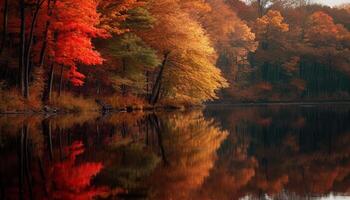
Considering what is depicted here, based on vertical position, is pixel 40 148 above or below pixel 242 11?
below

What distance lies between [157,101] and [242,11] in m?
37.7

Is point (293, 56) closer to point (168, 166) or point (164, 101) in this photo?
point (164, 101)

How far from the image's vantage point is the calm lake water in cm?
754

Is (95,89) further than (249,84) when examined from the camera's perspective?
No

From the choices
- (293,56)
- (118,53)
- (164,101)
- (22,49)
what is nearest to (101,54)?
(118,53)

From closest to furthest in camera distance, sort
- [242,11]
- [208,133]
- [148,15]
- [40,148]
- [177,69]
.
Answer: [40,148], [208,133], [148,15], [177,69], [242,11]

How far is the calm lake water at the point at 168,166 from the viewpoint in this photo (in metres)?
7.54

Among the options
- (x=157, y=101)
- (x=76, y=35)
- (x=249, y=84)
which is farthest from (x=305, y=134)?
(x=249, y=84)

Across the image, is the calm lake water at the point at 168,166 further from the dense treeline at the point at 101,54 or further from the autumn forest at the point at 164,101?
the dense treeline at the point at 101,54

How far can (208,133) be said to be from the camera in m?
17.9

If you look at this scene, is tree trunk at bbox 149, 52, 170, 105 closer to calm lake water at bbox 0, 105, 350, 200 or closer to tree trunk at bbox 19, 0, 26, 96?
tree trunk at bbox 19, 0, 26, 96

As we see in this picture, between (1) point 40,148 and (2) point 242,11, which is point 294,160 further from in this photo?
(2) point 242,11

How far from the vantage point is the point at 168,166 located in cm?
984

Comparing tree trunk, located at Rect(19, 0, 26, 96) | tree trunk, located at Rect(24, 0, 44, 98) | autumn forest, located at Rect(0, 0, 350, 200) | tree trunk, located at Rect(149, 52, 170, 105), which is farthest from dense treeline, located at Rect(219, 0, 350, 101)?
tree trunk, located at Rect(19, 0, 26, 96)
